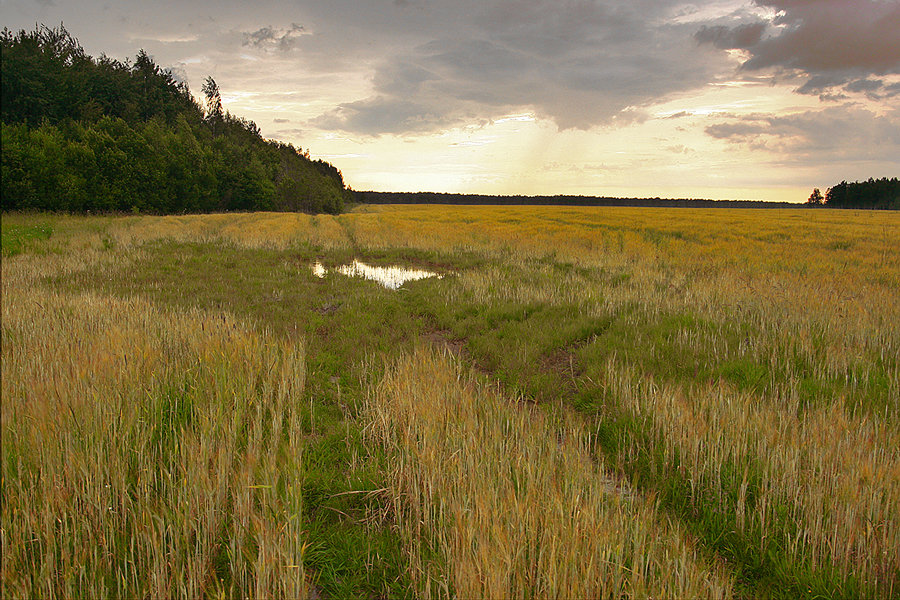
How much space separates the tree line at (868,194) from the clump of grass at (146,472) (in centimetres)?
14409

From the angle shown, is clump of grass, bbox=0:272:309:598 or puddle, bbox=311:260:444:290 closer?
clump of grass, bbox=0:272:309:598

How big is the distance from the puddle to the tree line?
135m

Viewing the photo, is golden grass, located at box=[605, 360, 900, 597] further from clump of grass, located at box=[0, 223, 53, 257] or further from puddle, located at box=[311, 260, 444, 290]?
clump of grass, located at box=[0, 223, 53, 257]

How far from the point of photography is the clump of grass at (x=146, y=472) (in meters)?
2.67

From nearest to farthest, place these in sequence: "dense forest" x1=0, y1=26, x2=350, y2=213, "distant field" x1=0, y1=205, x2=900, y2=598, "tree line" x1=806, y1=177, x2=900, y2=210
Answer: "distant field" x1=0, y1=205, x2=900, y2=598 < "dense forest" x1=0, y1=26, x2=350, y2=213 < "tree line" x1=806, y1=177, x2=900, y2=210

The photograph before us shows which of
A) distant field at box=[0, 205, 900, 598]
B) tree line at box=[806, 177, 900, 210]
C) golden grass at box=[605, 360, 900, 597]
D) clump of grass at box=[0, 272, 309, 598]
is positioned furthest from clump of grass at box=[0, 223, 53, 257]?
tree line at box=[806, 177, 900, 210]

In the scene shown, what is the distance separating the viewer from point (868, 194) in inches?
4218

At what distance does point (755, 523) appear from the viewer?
138 inches

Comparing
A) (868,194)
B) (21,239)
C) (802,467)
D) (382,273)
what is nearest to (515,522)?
(802,467)

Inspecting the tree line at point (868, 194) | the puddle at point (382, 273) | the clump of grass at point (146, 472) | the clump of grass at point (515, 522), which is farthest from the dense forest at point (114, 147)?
the tree line at point (868, 194)

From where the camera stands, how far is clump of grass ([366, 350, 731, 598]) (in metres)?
2.62

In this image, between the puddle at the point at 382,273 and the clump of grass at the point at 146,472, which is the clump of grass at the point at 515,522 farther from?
the puddle at the point at 382,273

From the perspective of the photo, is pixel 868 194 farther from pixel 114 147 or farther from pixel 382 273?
pixel 114 147

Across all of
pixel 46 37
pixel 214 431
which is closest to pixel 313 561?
pixel 214 431
